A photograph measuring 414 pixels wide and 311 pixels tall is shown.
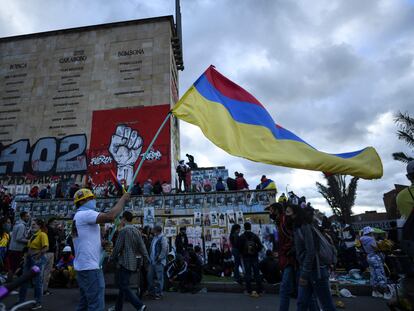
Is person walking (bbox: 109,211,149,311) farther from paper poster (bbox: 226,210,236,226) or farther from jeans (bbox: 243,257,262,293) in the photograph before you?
paper poster (bbox: 226,210,236,226)

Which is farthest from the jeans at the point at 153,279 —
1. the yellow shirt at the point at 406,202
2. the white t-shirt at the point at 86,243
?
the yellow shirt at the point at 406,202

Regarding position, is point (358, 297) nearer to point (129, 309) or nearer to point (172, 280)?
point (172, 280)

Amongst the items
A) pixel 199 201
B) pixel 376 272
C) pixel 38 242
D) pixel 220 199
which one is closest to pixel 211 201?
pixel 220 199

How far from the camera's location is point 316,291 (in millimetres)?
3783

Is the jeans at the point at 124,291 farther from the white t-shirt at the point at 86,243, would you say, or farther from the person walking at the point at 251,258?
the person walking at the point at 251,258

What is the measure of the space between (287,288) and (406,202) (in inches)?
78.3

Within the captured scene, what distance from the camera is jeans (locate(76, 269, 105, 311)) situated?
346 centimetres

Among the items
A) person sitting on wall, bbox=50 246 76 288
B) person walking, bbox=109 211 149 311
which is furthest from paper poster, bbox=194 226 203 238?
person walking, bbox=109 211 149 311

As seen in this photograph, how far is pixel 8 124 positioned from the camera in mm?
21750

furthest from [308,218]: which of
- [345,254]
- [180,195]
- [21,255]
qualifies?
[180,195]

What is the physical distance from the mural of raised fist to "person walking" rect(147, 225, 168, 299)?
11.3 meters

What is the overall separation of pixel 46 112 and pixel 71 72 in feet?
10.6

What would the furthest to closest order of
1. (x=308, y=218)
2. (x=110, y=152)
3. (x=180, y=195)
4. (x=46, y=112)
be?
(x=46, y=112) → (x=110, y=152) → (x=180, y=195) → (x=308, y=218)

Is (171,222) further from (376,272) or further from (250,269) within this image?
(376,272)
